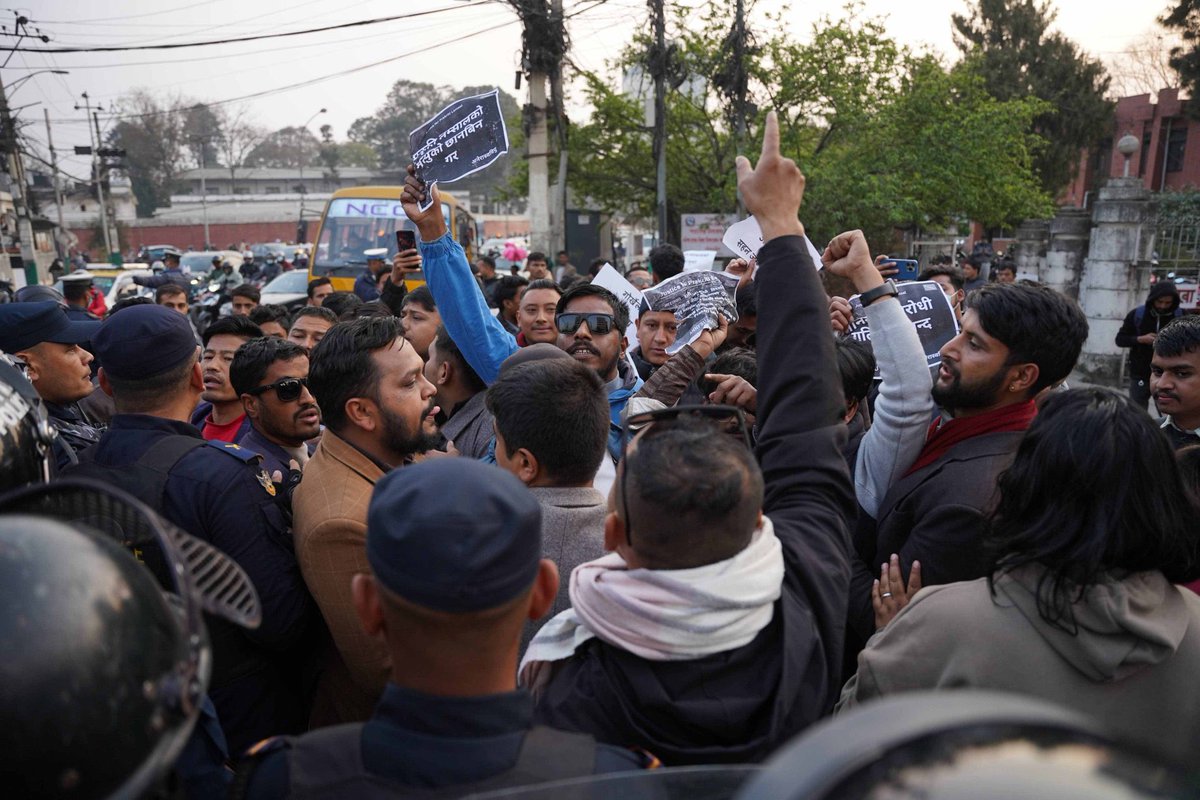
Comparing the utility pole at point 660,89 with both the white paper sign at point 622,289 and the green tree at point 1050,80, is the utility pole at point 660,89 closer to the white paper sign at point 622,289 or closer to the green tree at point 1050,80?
the white paper sign at point 622,289

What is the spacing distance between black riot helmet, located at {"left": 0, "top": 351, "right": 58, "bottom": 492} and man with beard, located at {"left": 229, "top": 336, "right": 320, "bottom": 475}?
152 centimetres

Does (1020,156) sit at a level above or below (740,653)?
above

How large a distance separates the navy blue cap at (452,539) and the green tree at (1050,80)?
3889cm

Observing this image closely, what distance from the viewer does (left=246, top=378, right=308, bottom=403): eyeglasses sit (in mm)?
3277

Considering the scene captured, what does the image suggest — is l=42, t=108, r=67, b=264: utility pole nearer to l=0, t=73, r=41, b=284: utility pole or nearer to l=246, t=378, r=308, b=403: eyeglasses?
l=0, t=73, r=41, b=284: utility pole

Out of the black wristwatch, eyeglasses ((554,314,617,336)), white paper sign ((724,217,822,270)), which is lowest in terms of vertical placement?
eyeglasses ((554,314,617,336))

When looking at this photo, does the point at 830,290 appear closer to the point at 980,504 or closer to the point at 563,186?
the point at 980,504

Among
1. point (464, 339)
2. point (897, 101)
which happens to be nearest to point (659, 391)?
point (464, 339)

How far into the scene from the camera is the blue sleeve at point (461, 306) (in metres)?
3.58

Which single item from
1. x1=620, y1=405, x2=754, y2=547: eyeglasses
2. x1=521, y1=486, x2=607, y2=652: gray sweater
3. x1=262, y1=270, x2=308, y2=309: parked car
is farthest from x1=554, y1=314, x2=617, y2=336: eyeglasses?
x1=262, y1=270, x2=308, y2=309: parked car

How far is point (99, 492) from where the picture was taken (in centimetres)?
110

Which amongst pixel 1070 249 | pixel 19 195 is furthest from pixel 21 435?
pixel 19 195

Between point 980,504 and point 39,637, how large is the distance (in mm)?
2006

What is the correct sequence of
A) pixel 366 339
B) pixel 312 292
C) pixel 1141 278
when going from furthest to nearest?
pixel 1141 278 < pixel 312 292 < pixel 366 339
